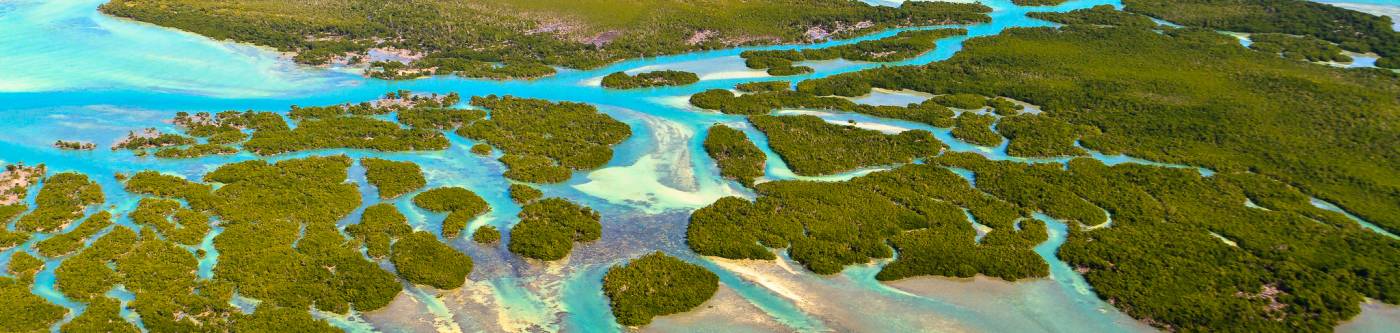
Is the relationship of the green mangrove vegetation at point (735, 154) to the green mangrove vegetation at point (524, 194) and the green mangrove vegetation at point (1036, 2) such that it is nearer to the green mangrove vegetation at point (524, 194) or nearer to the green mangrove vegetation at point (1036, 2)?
the green mangrove vegetation at point (524, 194)

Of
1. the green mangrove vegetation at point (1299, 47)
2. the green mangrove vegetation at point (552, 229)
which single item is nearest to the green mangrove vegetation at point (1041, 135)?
the green mangrove vegetation at point (552, 229)

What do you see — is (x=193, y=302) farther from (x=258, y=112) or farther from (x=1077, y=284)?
(x=1077, y=284)

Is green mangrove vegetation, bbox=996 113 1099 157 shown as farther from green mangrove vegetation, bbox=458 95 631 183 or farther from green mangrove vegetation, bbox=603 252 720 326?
green mangrove vegetation, bbox=458 95 631 183

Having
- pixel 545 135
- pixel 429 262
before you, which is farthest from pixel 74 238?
pixel 545 135

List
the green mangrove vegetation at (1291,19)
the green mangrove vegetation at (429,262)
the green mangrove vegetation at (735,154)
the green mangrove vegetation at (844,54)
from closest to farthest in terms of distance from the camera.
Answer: the green mangrove vegetation at (429,262) → the green mangrove vegetation at (735,154) → the green mangrove vegetation at (844,54) → the green mangrove vegetation at (1291,19)

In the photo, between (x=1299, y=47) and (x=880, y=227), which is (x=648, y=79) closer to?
(x=880, y=227)

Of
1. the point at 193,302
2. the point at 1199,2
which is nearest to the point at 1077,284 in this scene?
the point at 193,302

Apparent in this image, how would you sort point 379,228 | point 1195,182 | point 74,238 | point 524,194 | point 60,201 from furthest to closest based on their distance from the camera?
point 1195,182 < point 524,194 < point 60,201 < point 379,228 < point 74,238
